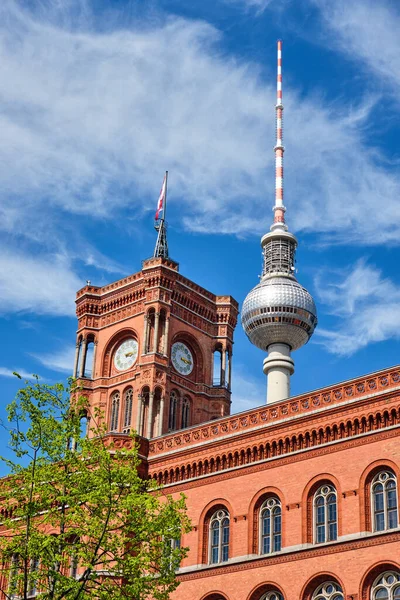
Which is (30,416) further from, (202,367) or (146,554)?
(202,367)

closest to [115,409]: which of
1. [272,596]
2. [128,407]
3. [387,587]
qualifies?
[128,407]

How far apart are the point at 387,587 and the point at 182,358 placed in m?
32.8

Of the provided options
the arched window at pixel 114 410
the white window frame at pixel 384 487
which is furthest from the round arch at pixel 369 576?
the arched window at pixel 114 410

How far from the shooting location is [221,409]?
6900 centimetres

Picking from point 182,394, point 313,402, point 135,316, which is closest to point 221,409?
point 182,394

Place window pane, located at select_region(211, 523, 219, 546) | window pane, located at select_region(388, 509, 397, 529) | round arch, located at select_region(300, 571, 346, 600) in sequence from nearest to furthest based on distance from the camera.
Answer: window pane, located at select_region(388, 509, 397, 529) < round arch, located at select_region(300, 571, 346, 600) < window pane, located at select_region(211, 523, 219, 546)

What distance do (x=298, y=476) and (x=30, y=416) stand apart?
45.6ft

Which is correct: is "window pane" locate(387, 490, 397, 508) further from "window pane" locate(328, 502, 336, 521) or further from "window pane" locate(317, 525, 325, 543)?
"window pane" locate(317, 525, 325, 543)

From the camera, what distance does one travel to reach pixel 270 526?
43.3 meters

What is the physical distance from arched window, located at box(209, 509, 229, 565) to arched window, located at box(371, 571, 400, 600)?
841 centimetres

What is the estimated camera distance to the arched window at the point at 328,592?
129 feet

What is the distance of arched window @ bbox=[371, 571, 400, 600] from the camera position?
3772 cm

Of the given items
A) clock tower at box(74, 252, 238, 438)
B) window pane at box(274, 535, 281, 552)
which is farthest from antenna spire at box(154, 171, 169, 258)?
window pane at box(274, 535, 281, 552)

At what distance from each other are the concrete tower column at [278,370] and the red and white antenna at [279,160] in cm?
1220
